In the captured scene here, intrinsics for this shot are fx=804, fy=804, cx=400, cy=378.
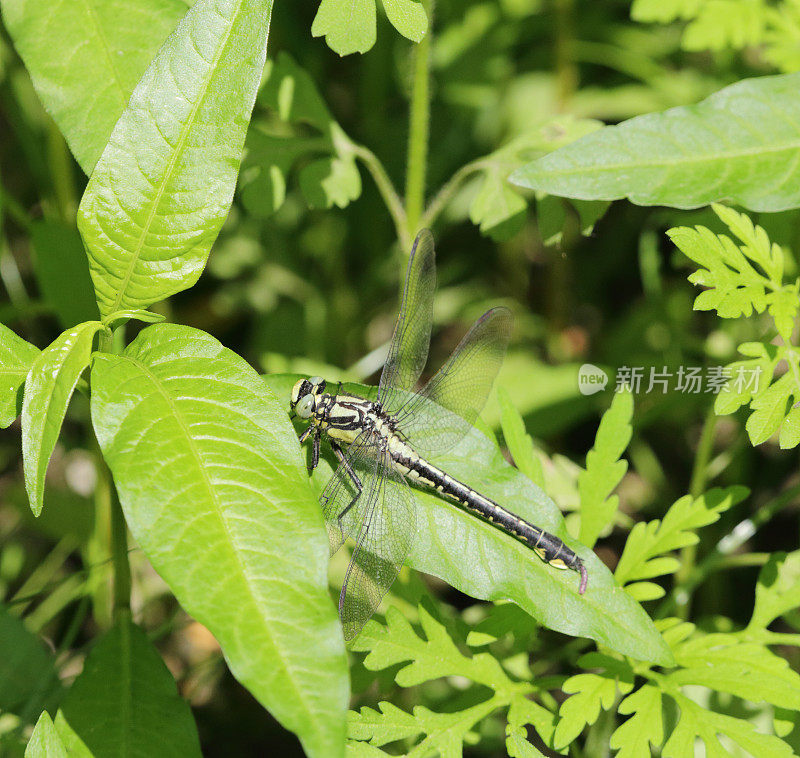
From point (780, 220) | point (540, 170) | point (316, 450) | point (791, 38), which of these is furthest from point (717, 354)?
point (316, 450)

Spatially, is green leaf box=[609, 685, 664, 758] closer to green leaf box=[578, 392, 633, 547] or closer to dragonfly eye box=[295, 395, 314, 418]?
green leaf box=[578, 392, 633, 547]

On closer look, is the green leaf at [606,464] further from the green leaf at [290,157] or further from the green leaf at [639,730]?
the green leaf at [290,157]

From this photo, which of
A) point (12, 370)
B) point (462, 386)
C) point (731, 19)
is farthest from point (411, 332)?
point (731, 19)

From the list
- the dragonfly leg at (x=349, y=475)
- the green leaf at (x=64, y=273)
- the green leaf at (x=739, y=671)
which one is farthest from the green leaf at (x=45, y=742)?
the green leaf at (x=739, y=671)

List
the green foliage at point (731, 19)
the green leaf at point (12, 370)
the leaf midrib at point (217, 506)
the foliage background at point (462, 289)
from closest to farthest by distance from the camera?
the leaf midrib at point (217, 506) → the green leaf at point (12, 370) → the green foliage at point (731, 19) → the foliage background at point (462, 289)

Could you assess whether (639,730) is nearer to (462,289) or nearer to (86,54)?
(86,54)

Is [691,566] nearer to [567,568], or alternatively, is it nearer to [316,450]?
[567,568]

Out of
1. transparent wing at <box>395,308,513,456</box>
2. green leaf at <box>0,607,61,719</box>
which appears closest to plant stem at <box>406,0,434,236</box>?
transparent wing at <box>395,308,513,456</box>
